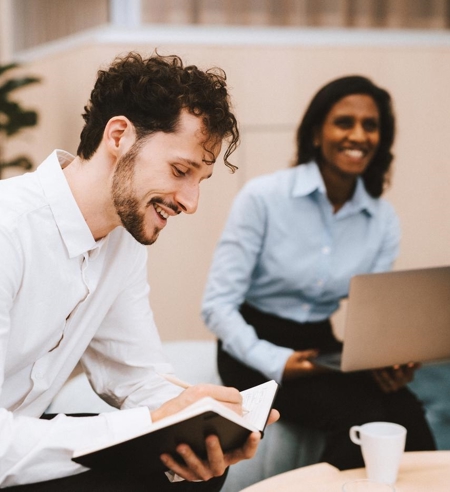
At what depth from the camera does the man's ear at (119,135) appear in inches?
47.6

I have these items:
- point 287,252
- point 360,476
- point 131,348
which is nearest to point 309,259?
point 287,252

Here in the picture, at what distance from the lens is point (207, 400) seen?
0.95 m

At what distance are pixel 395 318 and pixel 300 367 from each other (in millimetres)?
323

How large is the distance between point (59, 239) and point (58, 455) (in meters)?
0.37

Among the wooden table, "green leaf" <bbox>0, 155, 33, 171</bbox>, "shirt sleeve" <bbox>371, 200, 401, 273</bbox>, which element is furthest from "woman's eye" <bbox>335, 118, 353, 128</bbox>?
"green leaf" <bbox>0, 155, 33, 171</bbox>

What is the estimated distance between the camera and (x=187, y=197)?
1.25 meters

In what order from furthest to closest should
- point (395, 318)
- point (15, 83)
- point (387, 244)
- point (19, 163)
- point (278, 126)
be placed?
point (19, 163), point (15, 83), point (278, 126), point (387, 244), point (395, 318)

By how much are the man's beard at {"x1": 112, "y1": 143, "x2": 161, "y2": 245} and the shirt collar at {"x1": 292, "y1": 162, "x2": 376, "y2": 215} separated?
0.85 meters

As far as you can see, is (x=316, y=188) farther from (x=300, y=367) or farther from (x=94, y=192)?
(x=94, y=192)

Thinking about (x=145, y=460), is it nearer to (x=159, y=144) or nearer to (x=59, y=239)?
(x=59, y=239)

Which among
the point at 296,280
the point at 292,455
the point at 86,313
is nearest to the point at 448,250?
the point at 296,280

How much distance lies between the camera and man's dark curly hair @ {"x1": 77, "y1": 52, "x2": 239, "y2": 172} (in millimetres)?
1208

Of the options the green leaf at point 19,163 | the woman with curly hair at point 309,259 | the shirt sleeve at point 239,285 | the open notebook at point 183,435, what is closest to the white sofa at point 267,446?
the woman with curly hair at point 309,259

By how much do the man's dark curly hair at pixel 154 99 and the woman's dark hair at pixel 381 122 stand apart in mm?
817
